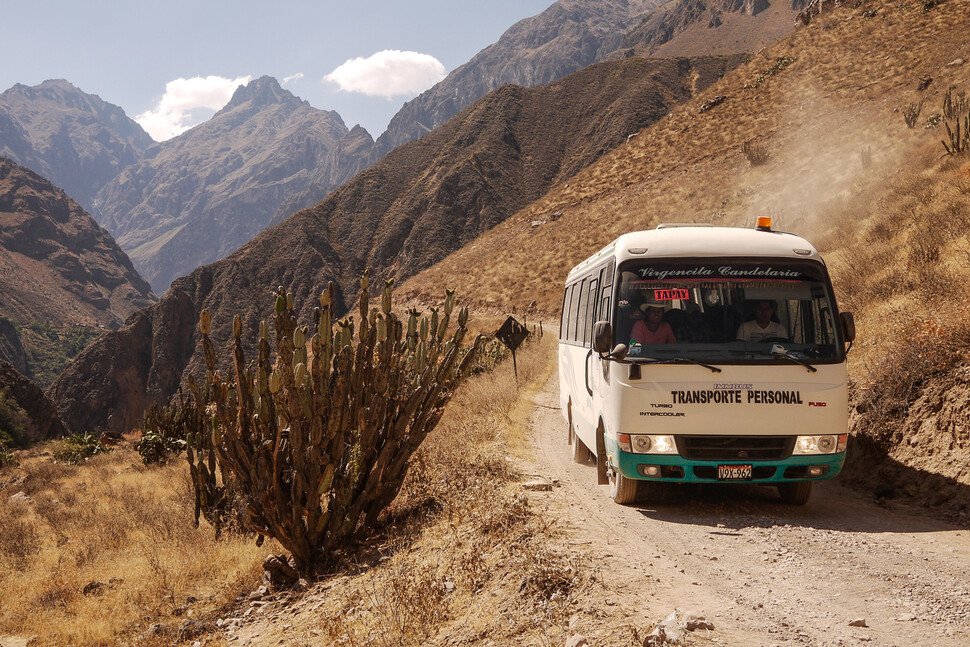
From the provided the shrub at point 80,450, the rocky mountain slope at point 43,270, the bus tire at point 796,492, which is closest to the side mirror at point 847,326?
the bus tire at point 796,492

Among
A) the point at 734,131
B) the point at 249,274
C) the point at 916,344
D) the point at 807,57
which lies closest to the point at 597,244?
the point at 734,131

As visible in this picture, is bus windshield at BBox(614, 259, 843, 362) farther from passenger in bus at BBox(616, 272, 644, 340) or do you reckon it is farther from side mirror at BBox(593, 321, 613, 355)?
side mirror at BBox(593, 321, 613, 355)

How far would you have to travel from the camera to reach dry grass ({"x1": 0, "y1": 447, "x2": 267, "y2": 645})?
8.15 m

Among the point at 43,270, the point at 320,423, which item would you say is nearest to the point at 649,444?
the point at 320,423

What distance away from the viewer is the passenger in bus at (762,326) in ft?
22.3

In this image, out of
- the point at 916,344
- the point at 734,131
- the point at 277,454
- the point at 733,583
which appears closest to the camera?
the point at 733,583

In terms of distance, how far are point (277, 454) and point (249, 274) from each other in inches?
3370

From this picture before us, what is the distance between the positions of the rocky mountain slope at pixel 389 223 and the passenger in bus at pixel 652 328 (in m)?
74.3

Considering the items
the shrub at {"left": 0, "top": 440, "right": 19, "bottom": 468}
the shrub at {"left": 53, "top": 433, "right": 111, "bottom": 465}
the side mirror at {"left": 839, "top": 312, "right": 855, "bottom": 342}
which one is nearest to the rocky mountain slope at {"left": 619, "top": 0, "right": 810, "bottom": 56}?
the shrub at {"left": 53, "top": 433, "right": 111, "bottom": 465}

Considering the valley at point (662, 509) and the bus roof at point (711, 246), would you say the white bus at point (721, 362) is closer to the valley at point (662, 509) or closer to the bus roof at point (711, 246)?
the bus roof at point (711, 246)

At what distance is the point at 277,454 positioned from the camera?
759 centimetres

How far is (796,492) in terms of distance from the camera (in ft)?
23.4

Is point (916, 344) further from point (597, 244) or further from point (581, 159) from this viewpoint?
point (581, 159)

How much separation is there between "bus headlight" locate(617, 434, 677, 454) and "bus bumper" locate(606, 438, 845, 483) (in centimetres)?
5
